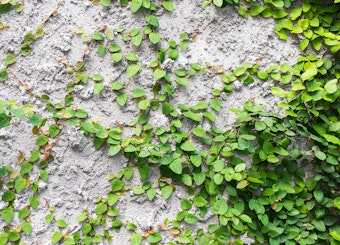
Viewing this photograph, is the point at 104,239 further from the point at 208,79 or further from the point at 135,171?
the point at 208,79

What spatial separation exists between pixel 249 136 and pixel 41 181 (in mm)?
999

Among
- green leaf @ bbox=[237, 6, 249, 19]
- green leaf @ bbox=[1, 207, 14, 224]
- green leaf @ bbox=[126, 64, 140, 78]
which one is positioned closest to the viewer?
green leaf @ bbox=[1, 207, 14, 224]

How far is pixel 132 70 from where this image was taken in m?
1.99

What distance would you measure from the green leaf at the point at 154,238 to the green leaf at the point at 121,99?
641mm

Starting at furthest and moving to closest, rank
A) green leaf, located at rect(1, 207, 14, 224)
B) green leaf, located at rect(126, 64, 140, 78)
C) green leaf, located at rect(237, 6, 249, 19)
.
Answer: green leaf, located at rect(237, 6, 249, 19)
green leaf, located at rect(126, 64, 140, 78)
green leaf, located at rect(1, 207, 14, 224)

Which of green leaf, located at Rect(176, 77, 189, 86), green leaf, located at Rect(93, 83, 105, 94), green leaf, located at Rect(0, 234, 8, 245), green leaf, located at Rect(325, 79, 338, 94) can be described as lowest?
green leaf, located at Rect(0, 234, 8, 245)

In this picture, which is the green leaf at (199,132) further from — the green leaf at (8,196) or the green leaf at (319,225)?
the green leaf at (8,196)

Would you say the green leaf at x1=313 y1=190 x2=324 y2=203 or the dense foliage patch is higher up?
the dense foliage patch

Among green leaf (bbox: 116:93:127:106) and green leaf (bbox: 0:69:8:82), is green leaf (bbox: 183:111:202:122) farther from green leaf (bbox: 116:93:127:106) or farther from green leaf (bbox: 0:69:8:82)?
green leaf (bbox: 0:69:8:82)

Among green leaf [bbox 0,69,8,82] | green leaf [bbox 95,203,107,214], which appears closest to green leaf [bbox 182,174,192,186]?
green leaf [bbox 95,203,107,214]

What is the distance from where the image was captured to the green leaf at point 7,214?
1880 millimetres

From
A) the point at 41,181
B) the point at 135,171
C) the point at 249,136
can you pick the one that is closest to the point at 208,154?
the point at 249,136

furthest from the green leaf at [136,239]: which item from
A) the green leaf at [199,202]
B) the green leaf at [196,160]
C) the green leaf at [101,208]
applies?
the green leaf at [196,160]

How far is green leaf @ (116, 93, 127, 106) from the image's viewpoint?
199 centimetres
